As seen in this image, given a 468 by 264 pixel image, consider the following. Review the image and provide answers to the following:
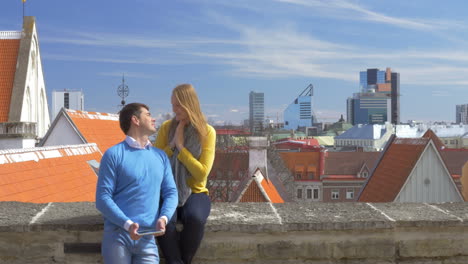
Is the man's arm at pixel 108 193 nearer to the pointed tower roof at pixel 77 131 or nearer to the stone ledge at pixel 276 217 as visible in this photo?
the stone ledge at pixel 276 217

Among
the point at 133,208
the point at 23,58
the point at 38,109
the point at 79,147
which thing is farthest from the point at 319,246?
the point at 38,109

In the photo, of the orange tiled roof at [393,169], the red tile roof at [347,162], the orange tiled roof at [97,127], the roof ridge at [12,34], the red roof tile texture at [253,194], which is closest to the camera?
the red roof tile texture at [253,194]

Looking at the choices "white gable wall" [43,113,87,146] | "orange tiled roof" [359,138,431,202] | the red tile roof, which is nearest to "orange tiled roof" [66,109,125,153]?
"white gable wall" [43,113,87,146]

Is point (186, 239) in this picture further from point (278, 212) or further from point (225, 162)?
point (225, 162)

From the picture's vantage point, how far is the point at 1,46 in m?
24.8

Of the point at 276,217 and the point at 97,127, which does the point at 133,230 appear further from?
the point at 97,127

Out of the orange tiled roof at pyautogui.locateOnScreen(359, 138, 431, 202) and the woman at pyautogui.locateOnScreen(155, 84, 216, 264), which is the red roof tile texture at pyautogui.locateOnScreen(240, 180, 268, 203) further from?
the woman at pyautogui.locateOnScreen(155, 84, 216, 264)

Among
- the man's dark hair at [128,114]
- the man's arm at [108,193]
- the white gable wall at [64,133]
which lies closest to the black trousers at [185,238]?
the man's arm at [108,193]

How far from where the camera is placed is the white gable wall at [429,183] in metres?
18.7

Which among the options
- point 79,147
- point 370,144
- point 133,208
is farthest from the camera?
point 370,144

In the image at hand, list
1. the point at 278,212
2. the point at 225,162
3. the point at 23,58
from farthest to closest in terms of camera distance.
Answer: the point at 225,162
the point at 23,58
the point at 278,212

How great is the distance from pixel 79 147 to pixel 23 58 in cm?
1388

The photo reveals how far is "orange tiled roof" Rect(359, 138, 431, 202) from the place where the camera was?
1884cm

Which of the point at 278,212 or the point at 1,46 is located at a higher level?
the point at 1,46
